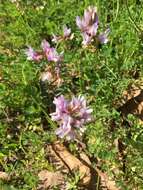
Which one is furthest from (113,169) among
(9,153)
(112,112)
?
(9,153)

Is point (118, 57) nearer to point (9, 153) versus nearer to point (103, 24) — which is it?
point (103, 24)

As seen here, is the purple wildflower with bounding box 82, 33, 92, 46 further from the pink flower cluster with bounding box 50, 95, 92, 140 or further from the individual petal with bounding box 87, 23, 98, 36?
the pink flower cluster with bounding box 50, 95, 92, 140

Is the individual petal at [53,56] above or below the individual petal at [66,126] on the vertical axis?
above

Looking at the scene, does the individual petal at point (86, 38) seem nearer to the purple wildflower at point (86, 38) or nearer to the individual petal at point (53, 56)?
the purple wildflower at point (86, 38)

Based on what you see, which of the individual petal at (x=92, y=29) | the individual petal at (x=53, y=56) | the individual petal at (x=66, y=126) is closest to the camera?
the individual petal at (x=66, y=126)

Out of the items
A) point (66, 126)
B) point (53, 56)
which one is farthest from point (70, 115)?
point (53, 56)

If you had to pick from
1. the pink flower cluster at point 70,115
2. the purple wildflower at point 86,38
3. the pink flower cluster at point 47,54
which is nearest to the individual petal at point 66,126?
the pink flower cluster at point 70,115

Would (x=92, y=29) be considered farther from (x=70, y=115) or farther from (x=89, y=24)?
(x=70, y=115)

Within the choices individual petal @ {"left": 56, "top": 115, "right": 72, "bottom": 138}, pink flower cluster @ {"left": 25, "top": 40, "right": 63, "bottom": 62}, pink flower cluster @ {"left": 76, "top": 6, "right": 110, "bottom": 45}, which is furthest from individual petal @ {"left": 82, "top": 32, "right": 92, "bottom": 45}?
individual petal @ {"left": 56, "top": 115, "right": 72, "bottom": 138}

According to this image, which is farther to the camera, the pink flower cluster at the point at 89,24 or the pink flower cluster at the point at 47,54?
the pink flower cluster at the point at 47,54
